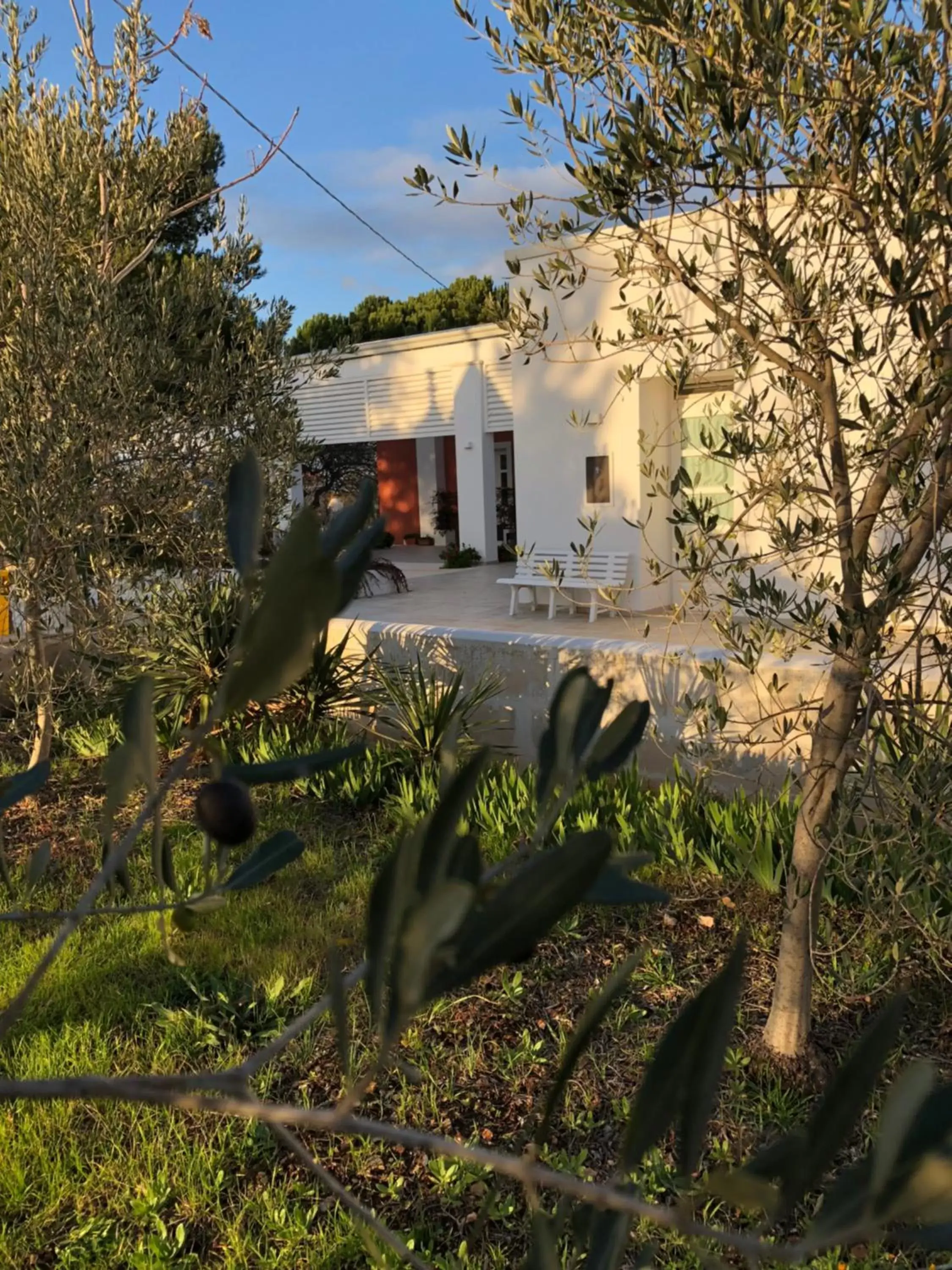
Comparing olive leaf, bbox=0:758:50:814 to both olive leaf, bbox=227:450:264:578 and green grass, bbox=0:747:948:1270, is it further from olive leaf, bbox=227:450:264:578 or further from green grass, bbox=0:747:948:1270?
green grass, bbox=0:747:948:1270

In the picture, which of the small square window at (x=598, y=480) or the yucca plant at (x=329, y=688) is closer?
the yucca plant at (x=329, y=688)

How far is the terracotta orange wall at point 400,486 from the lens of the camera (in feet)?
75.6

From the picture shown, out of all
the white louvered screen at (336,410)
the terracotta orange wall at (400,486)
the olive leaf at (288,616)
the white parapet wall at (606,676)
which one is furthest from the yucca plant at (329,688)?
the terracotta orange wall at (400,486)

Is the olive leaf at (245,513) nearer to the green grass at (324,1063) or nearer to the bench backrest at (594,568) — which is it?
the green grass at (324,1063)

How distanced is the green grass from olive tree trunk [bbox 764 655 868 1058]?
16 centimetres

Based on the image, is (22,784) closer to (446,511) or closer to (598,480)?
(598,480)

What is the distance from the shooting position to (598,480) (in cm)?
1109

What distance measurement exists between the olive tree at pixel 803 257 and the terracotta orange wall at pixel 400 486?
65.2 ft

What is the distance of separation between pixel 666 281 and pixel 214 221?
510 centimetres

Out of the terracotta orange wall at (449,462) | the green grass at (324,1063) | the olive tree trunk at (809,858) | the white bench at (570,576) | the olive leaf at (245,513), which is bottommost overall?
the green grass at (324,1063)

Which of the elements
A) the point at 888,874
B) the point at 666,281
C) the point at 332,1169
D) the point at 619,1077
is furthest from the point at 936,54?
the point at 332,1169

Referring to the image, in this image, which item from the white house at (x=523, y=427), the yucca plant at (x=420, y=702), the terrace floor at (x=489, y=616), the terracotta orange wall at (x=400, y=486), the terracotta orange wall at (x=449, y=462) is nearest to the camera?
the yucca plant at (x=420, y=702)

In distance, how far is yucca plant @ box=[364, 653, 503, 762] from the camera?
5.82 m

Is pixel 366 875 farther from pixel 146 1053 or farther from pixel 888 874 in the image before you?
pixel 888 874
